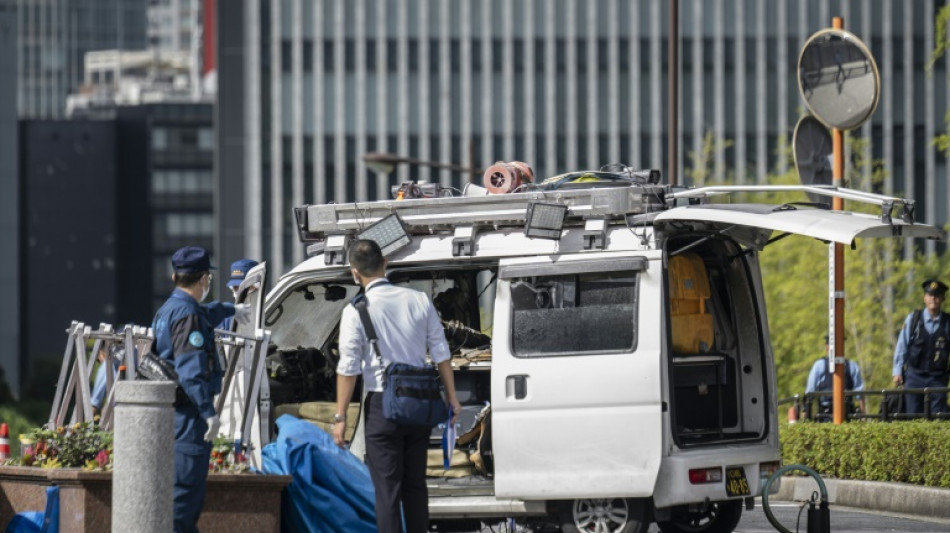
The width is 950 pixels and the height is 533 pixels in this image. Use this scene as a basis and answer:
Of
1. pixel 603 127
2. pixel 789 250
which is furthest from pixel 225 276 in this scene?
pixel 789 250

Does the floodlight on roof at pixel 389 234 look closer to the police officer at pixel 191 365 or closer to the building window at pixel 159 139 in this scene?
the police officer at pixel 191 365

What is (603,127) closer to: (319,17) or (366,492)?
(319,17)

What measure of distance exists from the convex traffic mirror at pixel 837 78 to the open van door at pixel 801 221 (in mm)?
5720

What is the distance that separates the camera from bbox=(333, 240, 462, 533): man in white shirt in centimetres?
998

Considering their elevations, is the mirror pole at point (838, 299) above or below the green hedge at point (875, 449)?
above

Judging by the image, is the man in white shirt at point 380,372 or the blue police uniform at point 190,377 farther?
the man in white shirt at point 380,372

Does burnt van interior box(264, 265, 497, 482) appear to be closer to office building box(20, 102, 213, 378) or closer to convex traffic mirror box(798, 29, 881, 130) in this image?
convex traffic mirror box(798, 29, 881, 130)

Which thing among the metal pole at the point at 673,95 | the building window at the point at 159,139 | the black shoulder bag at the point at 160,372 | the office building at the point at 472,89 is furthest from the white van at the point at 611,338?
the building window at the point at 159,139

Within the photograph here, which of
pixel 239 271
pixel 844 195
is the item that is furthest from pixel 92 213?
pixel 844 195

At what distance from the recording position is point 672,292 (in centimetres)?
1169

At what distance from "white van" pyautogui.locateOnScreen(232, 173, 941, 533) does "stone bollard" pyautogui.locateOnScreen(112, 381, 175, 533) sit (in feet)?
9.64

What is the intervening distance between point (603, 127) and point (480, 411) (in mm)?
66284

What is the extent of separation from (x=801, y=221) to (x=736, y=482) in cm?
166

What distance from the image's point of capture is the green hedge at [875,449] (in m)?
15.4
